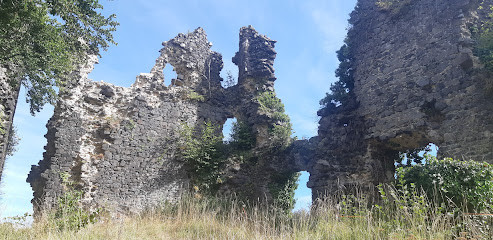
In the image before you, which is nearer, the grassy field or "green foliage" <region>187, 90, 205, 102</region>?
the grassy field

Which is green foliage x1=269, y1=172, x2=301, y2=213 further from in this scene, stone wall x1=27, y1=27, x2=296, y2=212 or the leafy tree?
the leafy tree

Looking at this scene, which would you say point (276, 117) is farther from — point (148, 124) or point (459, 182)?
point (459, 182)

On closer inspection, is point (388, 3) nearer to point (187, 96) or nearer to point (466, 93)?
point (466, 93)

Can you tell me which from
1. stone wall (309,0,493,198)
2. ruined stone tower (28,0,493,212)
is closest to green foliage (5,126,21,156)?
ruined stone tower (28,0,493,212)

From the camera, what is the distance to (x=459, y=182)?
5.39 m

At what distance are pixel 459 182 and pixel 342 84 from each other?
5994 mm

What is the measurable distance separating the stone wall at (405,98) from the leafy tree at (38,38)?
707 cm

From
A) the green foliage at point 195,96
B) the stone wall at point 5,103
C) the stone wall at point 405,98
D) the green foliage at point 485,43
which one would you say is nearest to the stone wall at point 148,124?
the green foliage at point 195,96

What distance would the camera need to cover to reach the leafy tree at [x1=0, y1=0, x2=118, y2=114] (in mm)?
6613

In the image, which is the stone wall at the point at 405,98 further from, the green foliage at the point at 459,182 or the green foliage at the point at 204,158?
the green foliage at the point at 204,158

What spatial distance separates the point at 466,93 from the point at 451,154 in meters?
1.45

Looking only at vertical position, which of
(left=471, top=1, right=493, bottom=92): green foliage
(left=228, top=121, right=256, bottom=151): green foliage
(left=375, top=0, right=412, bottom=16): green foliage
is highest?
(left=375, top=0, right=412, bottom=16): green foliage

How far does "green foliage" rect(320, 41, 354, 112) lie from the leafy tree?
6.83 metres

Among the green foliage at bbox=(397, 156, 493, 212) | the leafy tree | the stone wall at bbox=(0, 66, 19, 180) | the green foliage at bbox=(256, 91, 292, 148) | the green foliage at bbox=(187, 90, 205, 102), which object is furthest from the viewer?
the green foliage at bbox=(187, 90, 205, 102)
